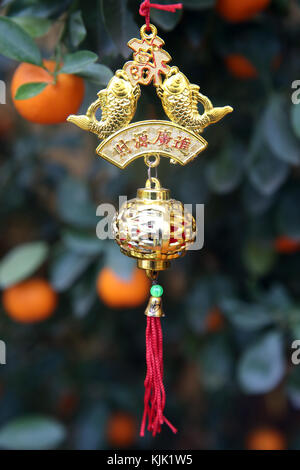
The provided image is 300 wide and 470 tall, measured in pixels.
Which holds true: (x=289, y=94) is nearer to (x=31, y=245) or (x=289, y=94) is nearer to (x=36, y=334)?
(x=31, y=245)

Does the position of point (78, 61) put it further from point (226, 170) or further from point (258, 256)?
A: point (258, 256)

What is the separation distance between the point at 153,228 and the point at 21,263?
46 centimetres

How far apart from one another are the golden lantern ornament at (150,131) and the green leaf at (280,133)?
0.25 metres

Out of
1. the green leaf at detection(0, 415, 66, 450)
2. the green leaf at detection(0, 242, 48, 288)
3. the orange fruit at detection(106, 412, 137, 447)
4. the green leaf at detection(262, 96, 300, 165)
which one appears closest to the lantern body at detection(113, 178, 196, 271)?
the green leaf at detection(262, 96, 300, 165)

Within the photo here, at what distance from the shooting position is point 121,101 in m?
0.53

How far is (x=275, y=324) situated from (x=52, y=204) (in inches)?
27.4

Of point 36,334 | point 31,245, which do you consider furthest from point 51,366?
point 31,245

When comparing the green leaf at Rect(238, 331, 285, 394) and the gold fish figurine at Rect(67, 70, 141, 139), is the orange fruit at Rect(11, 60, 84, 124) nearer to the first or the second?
the gold fish figurine at Rect(67, 70, 141, 139)

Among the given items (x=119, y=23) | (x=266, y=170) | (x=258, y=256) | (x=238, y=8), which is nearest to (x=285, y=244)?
(x=258, y=256)

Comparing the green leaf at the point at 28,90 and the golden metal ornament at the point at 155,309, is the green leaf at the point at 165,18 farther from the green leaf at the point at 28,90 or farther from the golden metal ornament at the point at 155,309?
the golden metal ornament at the point at 155,309

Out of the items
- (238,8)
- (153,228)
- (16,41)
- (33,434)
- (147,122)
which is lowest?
(33,434)

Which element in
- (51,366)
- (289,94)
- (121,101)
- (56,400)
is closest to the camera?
(121,101)

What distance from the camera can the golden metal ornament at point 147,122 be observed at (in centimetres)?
52

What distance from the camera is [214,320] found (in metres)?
1.07
